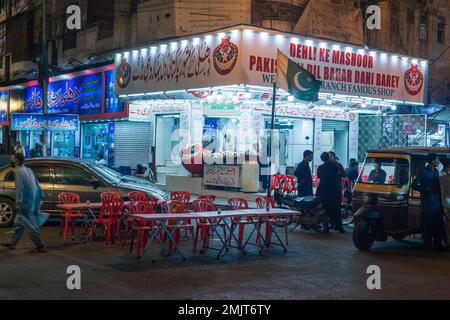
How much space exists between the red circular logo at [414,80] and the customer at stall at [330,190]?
31.2 feet

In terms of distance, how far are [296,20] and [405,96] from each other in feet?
16.9

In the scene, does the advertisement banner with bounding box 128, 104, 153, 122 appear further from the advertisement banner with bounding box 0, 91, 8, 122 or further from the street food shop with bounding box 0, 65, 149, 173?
the advertisement banner with bounding box 0, 91, 8, 122

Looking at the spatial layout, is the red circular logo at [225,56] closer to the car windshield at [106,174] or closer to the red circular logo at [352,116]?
the car windshield at [106,174]

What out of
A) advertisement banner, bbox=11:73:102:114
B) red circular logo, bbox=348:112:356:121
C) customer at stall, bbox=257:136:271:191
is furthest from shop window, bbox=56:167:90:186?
red circular logo, bbox=348:112:356:121

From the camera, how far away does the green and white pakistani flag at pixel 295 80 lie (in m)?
14.4

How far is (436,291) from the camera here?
759 cm

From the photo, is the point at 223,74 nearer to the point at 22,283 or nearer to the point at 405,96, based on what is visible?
the point at 405,96

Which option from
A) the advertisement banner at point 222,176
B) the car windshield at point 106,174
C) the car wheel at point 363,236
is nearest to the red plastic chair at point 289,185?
the advertisement banner at point 222,176

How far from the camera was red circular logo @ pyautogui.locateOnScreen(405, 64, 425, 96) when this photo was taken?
69.1 feet

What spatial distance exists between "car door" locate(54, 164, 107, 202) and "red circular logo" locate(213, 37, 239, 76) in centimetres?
556

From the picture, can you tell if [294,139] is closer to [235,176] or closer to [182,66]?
[235,176]

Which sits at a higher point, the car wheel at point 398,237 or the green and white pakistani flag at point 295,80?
the green and white pakistani flag at point 295,80

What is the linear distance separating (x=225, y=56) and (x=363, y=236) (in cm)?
785

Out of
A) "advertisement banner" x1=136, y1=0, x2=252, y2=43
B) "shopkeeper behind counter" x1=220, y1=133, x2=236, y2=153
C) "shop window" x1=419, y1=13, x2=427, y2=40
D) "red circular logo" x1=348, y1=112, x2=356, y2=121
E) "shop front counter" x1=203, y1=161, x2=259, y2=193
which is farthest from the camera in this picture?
"shop window" x1=419, y1=13, x2=427, y2=40
